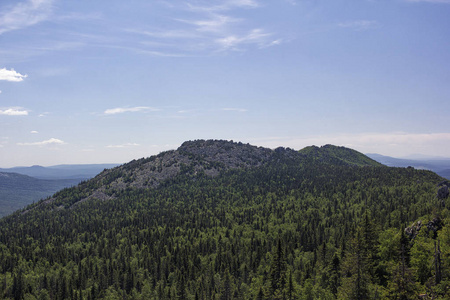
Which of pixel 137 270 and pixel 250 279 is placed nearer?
pixel 250 279

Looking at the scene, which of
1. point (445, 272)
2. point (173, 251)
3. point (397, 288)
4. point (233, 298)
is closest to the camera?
point (397, 288)

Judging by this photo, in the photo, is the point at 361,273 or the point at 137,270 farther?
the point at 137,270

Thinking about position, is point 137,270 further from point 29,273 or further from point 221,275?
point 29,273

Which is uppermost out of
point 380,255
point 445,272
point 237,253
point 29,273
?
A: point 445,272

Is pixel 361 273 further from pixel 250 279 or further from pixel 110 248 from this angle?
pixel 110 248

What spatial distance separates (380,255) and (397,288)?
184 ft

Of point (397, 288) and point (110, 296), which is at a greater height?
point (397, 288)

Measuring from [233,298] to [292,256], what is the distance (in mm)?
48020

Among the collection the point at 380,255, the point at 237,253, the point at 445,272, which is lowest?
the point at 237,253

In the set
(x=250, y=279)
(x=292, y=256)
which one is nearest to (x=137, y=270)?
(x=250, y=279)

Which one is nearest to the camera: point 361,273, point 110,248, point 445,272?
point 361,273

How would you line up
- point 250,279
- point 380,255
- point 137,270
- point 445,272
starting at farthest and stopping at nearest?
point 137,270
point 250,279
point 380,255
point 445,272

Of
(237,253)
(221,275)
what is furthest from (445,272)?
(237,253)

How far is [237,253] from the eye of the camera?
550 feet
